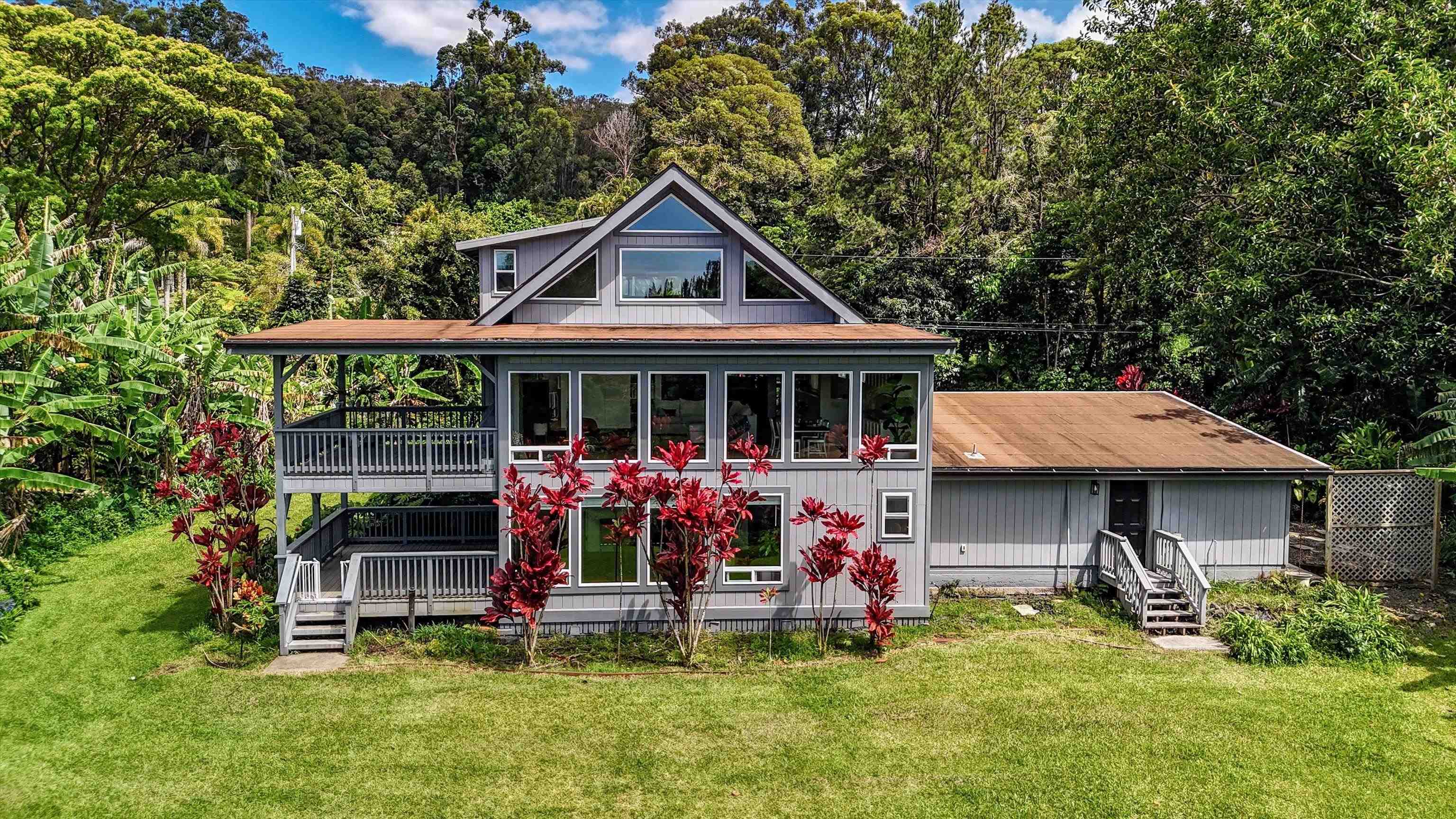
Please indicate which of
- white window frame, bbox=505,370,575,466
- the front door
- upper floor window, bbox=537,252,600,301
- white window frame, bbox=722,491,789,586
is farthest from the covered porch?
the front door

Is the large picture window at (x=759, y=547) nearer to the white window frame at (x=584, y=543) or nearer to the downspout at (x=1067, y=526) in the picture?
the white window frame at (x=584, y=543)

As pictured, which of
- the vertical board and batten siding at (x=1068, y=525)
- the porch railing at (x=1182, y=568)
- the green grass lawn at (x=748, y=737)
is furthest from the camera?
the vertical board and batten siding at (x=1068, y=525)

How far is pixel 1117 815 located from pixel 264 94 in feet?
115

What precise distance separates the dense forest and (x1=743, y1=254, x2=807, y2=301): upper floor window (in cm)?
1148

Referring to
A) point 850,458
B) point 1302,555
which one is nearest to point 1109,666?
point 850,458

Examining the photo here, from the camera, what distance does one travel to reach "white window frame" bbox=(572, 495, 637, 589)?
12406 millimetres

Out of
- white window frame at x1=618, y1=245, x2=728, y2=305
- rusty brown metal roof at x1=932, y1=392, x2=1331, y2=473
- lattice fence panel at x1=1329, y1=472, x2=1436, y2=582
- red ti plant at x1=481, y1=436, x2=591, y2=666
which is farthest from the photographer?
lattice fence panel at x1=1329, y1=472, x2=1436, y2=582

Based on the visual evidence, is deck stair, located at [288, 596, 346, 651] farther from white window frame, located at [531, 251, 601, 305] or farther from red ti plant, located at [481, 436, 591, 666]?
white window frame, located at [531, 251, 601, 305]

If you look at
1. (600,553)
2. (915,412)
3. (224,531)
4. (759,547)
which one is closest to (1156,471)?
(915,412)

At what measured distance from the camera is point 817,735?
9516 mm

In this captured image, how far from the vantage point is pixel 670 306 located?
13906 mm

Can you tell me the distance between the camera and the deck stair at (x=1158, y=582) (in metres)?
12.8

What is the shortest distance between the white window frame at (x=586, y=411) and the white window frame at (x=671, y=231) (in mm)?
2818

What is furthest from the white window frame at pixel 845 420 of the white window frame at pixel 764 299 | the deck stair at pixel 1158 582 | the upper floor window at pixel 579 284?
the deck stair at pixel 1158 582
